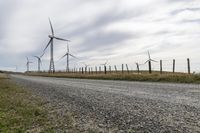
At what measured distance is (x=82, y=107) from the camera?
12602 mm

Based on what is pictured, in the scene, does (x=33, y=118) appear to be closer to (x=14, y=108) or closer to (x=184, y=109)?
(x=14, y=108)

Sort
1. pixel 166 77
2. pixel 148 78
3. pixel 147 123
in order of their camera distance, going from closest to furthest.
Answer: pixel 147 123
pixel 166 77
pixel 148 78

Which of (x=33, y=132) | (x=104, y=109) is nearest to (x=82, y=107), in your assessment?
(x=104, y=109)

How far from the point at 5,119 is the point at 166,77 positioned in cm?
2278

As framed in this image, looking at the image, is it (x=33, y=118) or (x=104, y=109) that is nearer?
(x=33, y=118)

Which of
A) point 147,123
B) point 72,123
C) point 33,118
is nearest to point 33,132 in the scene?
point 72,123

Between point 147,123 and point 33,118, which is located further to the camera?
point 33,118

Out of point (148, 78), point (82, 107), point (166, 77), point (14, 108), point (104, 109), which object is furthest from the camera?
point (148, 78)

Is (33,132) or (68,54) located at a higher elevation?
(68,54)

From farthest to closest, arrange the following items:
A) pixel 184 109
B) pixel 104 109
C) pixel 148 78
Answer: pixel 148 78 < pixel 104 109 < pixel 184 109

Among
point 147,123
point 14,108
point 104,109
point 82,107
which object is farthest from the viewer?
point 14,108

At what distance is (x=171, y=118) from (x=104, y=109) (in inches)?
123

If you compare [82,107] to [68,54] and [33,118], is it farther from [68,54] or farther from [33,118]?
[68,54]

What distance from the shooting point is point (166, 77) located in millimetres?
31688
